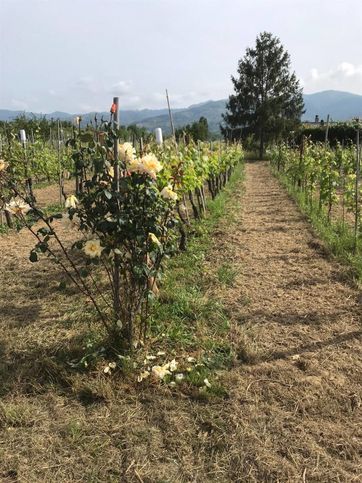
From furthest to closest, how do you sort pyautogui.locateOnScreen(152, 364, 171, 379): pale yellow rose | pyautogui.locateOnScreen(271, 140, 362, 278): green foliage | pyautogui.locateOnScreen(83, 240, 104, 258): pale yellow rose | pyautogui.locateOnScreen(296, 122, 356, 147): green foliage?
pyautogui.locateOnScreen(296, 122, 356, 147): green foliage → pyautogui.locateOnScreen(271, 140, 362, 278): green foliage → pyautogui.locateOnScreen(152, 364, 171, 379): pale yellow rose → pyautogui.locateOnScreen(83, 240, 104, 258): pale yellow rose

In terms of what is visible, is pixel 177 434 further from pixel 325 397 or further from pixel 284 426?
pixel 325 397

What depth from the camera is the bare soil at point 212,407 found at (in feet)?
6.93

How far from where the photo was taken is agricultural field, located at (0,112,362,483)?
Answer: 2170 mm

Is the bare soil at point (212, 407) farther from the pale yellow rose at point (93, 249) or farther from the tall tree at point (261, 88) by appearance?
the tall tree at point (261, 88)

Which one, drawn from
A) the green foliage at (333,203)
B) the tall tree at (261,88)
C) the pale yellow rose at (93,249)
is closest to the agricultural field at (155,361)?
the pale yellow rose at (93,249)

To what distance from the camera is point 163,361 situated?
118 inches

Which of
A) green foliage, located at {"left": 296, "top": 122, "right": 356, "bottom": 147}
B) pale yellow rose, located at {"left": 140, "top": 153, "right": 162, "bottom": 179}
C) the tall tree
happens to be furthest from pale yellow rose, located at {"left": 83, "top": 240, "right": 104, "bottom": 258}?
the tall tree

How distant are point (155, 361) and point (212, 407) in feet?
1.97

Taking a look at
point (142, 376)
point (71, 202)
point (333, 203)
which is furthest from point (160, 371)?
point (333, 203)

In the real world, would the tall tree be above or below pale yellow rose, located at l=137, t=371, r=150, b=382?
above

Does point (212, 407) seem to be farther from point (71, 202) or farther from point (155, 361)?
point (71, 202)

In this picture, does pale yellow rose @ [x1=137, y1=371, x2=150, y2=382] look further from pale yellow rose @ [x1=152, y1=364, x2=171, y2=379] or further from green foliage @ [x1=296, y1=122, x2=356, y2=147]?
green foliage @ [x1=296, y1=122, x2=356, y2=147]

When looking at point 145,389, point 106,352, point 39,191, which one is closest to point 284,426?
point 145,389

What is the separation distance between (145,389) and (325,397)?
1.11 meters
